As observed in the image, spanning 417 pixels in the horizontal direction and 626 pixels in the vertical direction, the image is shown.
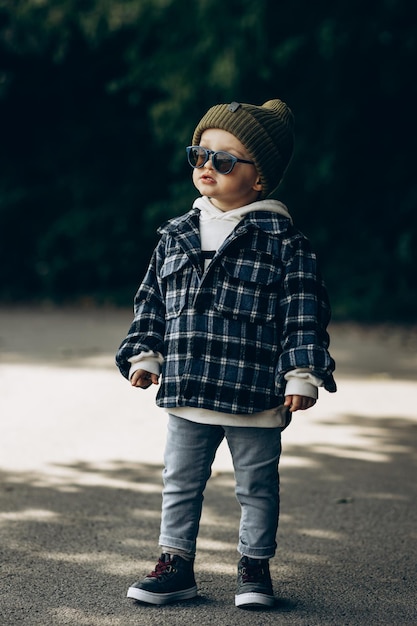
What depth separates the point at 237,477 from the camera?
10.9 feet

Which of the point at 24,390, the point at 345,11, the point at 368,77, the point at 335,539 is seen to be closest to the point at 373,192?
the point at 368,77

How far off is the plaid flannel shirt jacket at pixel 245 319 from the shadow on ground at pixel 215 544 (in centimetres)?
66

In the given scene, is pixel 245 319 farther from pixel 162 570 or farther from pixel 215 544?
pixel 215 544

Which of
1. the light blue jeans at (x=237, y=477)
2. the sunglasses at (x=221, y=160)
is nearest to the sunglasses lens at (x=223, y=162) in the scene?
the sunglasses at (x=221, y=160)

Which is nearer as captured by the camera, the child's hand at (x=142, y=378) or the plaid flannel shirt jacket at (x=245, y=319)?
the plaid flannel shirt jacket at (x=245, y=319)

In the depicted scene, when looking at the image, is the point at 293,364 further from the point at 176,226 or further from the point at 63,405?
the point at 63,405

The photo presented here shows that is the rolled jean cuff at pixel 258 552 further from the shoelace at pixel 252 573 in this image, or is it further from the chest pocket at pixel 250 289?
the chest pocket at pixel 250 289

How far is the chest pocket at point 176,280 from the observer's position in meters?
3.32

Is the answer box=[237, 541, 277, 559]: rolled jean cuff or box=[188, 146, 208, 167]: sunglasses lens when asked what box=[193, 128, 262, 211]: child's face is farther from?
box=[237, 541, 277, 559]: rolled jean cuff

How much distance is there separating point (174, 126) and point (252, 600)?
1064 cm

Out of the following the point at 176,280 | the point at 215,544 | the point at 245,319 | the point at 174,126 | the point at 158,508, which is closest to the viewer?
the point at 245,319

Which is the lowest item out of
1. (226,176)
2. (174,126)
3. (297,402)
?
(297,402)

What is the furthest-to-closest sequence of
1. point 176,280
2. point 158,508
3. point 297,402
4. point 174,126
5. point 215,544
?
point 174,126
point 158,508
point 215,544
point 176,280
point 297,402

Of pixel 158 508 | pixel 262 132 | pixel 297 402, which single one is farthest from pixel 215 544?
pixel 262 132
